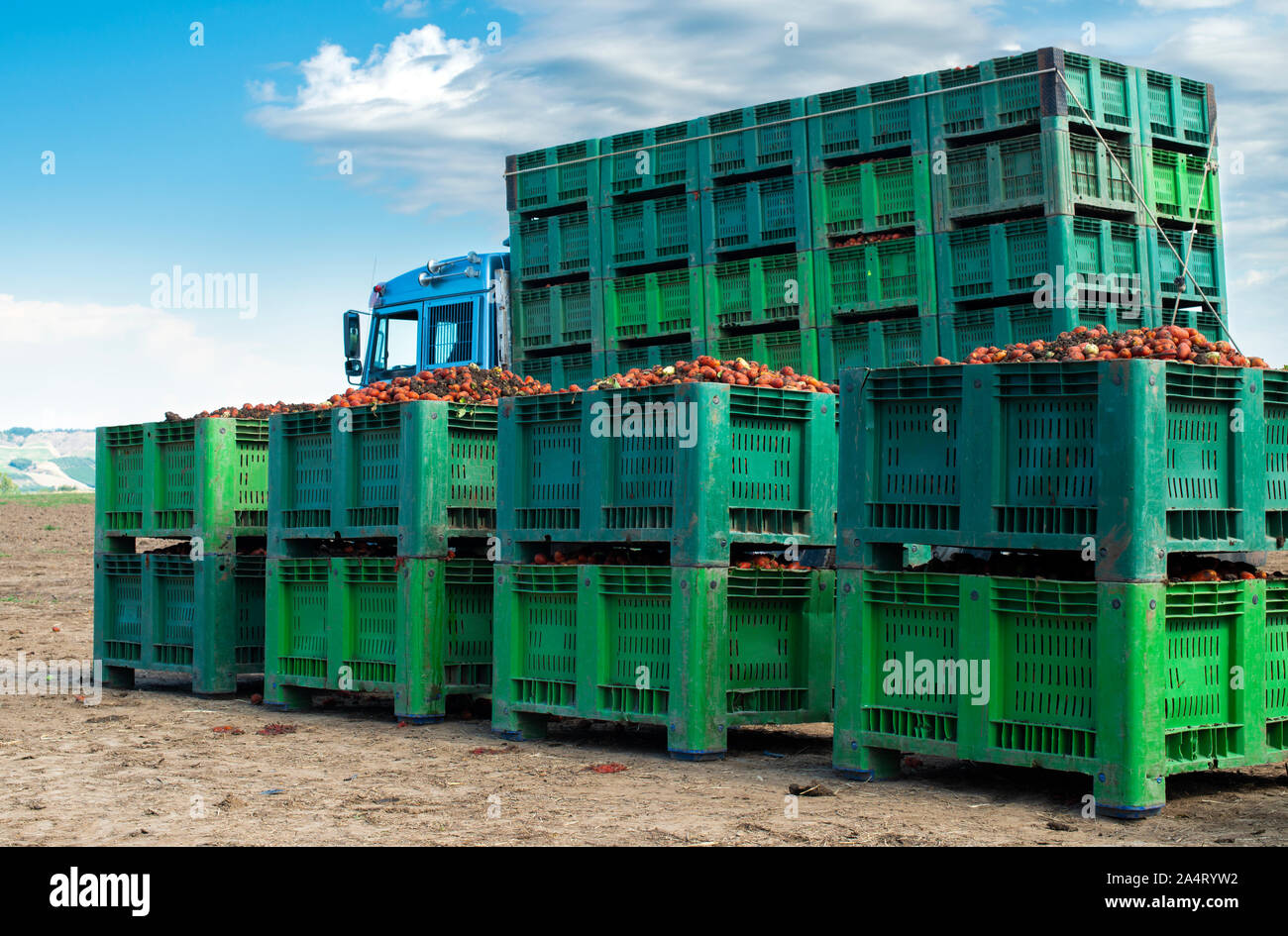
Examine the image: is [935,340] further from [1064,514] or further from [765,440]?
[1064,514]

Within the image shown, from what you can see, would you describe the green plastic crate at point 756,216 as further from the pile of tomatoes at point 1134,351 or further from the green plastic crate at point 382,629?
the pile of tomatoes at point 1134,351

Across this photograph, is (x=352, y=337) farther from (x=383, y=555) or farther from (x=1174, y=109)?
(x=1174, y=109)

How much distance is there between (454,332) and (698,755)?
795 cm

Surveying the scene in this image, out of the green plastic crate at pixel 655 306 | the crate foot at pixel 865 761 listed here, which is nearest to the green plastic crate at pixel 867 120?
the green plastic crate at pixel 655 306

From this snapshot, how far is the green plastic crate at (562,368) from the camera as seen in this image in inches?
523

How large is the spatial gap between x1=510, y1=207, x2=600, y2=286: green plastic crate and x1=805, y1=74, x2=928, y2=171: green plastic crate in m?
2.60

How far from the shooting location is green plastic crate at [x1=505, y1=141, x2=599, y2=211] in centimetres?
1328

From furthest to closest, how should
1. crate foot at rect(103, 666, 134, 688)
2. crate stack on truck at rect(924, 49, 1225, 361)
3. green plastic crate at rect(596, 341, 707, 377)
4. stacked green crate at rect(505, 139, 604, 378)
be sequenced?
stacked green crate at rect(505, 139, 604, 378) → green plastic crate at rect(596, 341, 707, 377) → crate foot at rect(103, 666, 134, 688) → crate stack on truck at rect(924, 49, 1225, 361)

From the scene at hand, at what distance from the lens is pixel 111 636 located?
11.8 meters

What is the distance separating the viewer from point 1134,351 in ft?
21.0

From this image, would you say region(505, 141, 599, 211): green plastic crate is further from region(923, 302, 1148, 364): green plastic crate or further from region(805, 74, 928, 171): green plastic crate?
region(923, 302, 1148, 364): green plastic crate

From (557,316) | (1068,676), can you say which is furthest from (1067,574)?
(557,316)

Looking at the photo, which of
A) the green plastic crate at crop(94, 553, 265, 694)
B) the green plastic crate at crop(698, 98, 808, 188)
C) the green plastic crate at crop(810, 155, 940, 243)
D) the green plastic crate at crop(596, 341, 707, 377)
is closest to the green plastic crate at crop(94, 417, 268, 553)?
the green plastic crate at crop(94, 553, 265, 694)

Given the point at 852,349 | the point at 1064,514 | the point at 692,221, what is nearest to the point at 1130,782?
the point at 1064,514
